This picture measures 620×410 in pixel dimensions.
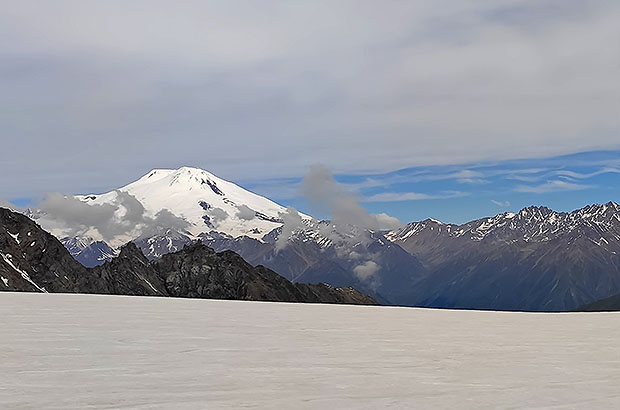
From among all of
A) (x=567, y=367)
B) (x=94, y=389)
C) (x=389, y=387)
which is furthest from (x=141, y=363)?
(x=567, y=367)

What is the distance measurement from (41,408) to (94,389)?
159cm

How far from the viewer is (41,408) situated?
35.6ft

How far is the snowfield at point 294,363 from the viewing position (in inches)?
476

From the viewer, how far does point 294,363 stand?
52.6ft

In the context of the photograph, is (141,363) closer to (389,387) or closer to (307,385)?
(307,385)

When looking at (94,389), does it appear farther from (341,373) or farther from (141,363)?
(341,373)

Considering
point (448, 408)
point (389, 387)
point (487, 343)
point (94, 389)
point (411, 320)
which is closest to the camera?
point (448, 408)

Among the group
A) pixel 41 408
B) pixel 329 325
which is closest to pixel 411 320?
pixel 329 325

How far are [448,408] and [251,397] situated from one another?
358 cm

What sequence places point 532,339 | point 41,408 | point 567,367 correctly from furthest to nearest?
point 532,339 → point 567,367 → point 41,408

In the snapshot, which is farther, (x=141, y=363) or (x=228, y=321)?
(x=228, y=321)

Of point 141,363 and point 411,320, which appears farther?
point 411,320

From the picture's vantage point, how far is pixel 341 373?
1487 cm

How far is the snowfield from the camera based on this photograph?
12086 mm
